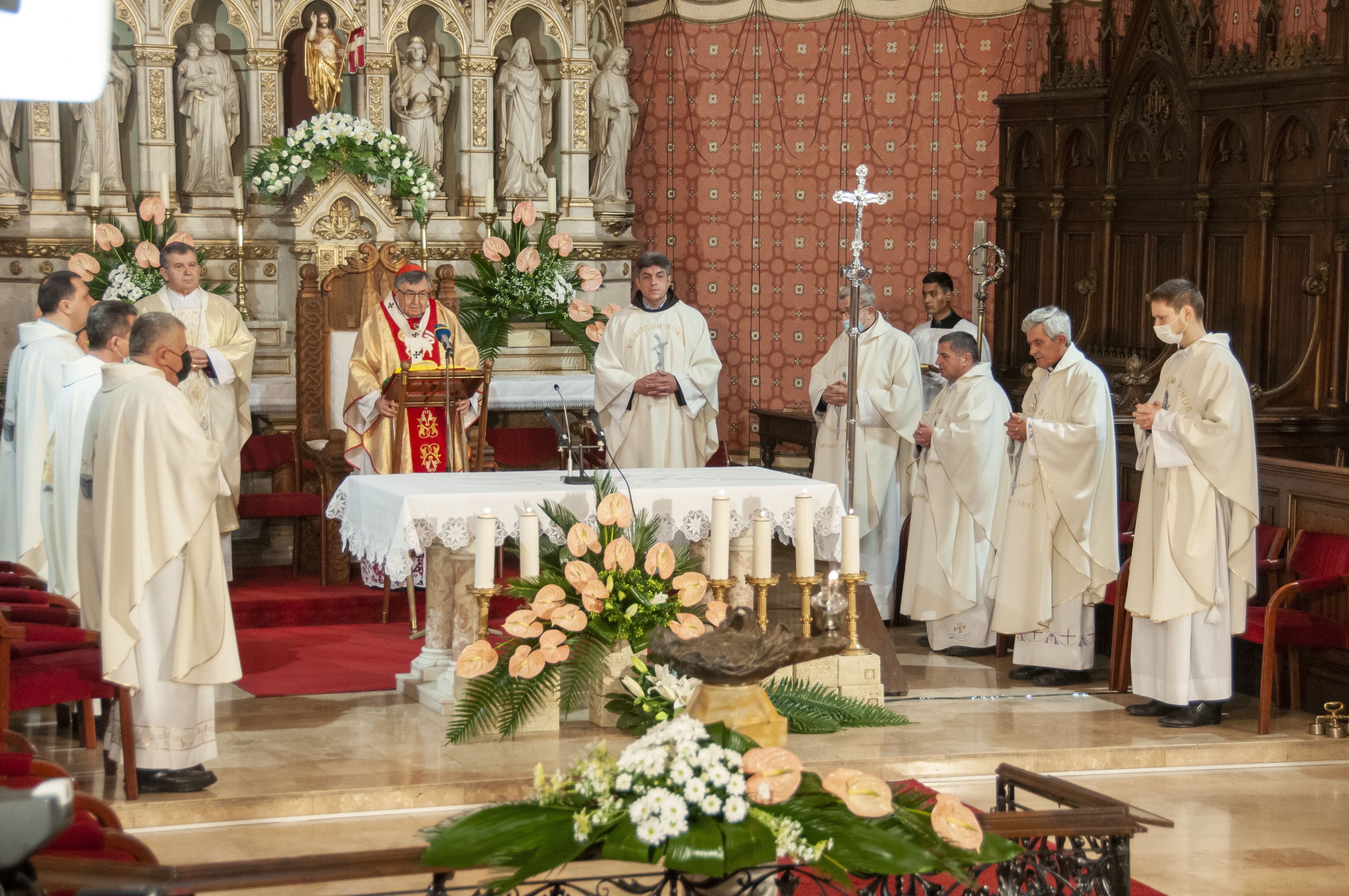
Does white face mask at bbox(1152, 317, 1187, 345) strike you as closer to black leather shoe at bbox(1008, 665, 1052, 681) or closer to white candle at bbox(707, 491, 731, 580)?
black leather shoe at bbox(1008, 665, 1052, 681)

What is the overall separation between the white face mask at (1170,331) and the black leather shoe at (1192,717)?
57.9 inches

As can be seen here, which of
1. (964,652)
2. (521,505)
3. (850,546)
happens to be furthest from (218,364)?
(964,652)

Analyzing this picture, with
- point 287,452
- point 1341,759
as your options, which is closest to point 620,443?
point 287,452

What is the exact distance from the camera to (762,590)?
20.2ft

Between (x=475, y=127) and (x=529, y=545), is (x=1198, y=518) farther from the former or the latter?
(x=475, y=127)

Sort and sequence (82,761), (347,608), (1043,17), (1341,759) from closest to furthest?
1. (82,761)
2. (1341,759)
3. (347,608)
4. (1043,17)

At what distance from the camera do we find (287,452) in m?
9.32

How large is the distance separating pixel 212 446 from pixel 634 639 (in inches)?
65.9

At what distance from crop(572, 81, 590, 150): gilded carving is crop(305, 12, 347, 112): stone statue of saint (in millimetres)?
1576

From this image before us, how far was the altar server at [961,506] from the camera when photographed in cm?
775

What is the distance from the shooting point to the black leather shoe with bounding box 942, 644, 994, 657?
794cm

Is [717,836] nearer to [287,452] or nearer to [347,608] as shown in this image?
[347,608]

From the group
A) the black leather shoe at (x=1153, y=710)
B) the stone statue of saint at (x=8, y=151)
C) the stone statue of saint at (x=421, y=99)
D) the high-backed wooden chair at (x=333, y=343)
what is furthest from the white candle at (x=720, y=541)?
the stone statue of saint at (x=8, y=151)

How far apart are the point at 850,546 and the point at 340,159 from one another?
4894 millimetres
